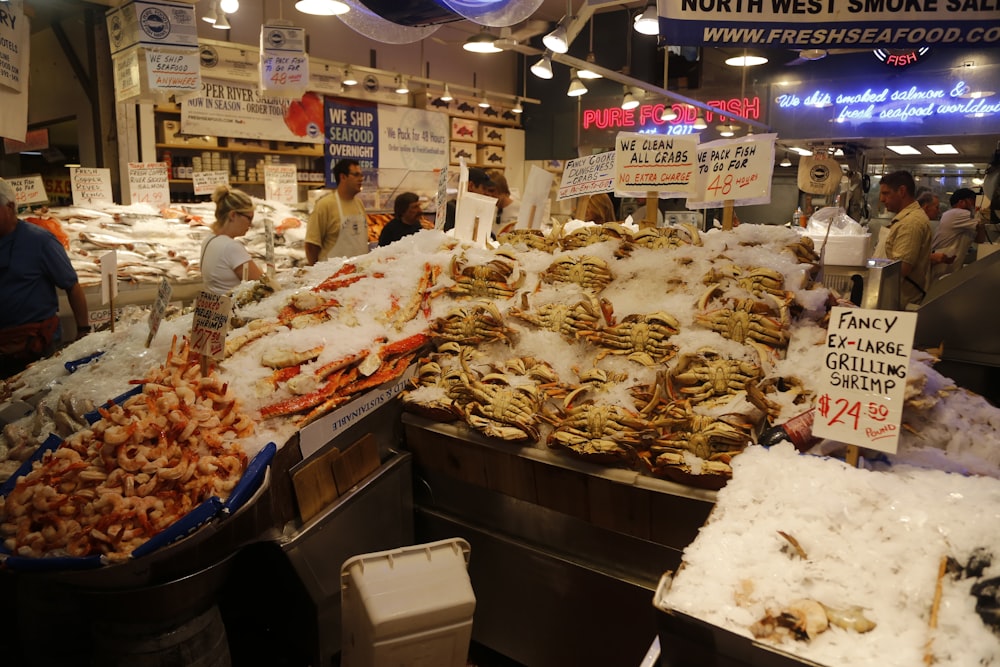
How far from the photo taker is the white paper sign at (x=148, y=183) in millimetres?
6816

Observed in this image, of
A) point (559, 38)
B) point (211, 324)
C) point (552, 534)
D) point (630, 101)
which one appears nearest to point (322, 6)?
point (559, 38)

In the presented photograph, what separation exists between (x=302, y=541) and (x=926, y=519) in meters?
1.85

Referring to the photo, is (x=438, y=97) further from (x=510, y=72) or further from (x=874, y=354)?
(x=874, y=354)

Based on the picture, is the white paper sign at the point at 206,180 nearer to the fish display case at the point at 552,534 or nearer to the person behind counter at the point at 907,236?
the fish display case at the point at 552,534

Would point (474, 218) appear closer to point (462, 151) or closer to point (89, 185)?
point (89, 185)

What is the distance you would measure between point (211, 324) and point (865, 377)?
6.90ft

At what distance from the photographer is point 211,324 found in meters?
2.40

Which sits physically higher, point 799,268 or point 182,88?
point 182,88

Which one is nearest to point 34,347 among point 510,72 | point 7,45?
point 7,45

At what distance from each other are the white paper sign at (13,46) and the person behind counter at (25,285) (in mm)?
900

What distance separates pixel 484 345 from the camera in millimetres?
2863

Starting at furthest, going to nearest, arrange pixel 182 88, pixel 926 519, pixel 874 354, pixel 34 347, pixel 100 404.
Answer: pixel 182 88, pixel 34 347, pixel 100 404, pixel 874 354, pixel 926 519

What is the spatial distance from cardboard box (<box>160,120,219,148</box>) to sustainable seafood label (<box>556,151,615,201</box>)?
6.29 m

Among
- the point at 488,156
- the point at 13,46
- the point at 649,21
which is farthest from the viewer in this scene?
the point at 488,156
